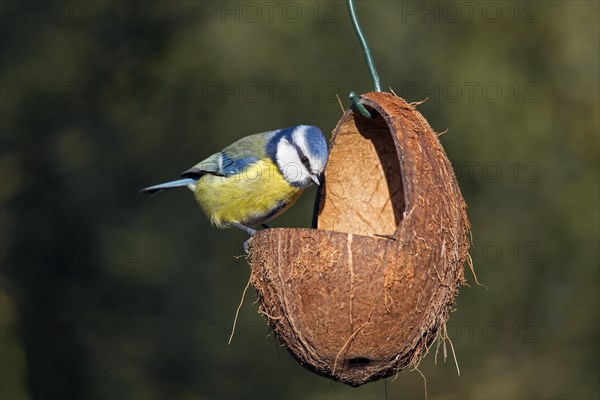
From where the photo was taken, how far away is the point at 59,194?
9.33 metres

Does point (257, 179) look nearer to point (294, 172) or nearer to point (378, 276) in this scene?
point (294, 172)

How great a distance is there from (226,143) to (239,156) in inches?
163

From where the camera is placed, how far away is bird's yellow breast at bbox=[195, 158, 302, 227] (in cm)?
538

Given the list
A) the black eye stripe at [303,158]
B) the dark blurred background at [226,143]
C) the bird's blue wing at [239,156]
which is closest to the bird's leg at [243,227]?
the bird's blue wing at [239,156]

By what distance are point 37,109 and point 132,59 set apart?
3.73 feet

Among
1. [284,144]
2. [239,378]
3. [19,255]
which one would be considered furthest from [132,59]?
[284,144]

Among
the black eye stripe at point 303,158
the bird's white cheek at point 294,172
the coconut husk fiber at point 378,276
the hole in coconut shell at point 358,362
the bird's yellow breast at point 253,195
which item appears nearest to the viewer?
the coconut husk fiber at point 378,276

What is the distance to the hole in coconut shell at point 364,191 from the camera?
5301mm

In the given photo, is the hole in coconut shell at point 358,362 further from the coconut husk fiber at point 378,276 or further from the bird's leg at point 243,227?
the bird's leg at point 243,227

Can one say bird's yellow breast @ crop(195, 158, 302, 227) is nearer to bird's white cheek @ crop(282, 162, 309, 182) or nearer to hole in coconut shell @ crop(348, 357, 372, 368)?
bird's white cheek @ crop(282, 162, 309, 182)

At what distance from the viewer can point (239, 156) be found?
5.61 m

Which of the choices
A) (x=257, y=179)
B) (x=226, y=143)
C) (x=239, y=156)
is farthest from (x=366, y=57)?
(x=226, y=143)

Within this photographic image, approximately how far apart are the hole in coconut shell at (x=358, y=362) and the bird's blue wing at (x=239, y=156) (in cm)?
163

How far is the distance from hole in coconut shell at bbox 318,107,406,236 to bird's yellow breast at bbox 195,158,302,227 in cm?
→ 23
